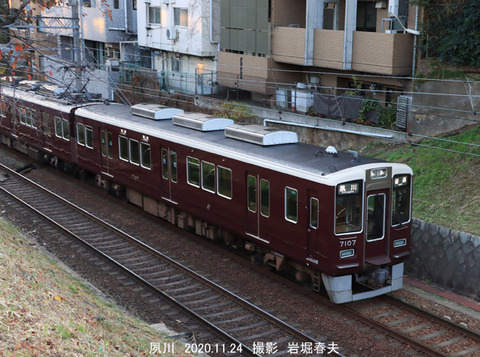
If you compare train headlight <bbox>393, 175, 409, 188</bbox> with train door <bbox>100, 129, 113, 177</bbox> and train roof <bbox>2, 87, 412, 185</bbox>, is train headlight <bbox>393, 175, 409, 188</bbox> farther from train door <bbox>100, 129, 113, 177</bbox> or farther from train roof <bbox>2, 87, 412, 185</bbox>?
train door <bbox>100, 129, 113, 177</bbox>

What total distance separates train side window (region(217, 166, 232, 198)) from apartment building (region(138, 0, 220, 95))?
50.7ft

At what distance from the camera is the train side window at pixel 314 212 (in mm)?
11410

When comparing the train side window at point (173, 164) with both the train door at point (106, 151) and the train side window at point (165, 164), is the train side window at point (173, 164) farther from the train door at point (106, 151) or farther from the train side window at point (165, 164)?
the train door at point (106, 151)

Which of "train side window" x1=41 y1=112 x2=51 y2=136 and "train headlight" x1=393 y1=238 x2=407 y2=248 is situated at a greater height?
"train side window" x1=41 y1=112 x2=51 y2=136

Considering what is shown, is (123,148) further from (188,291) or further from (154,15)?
(154,15)

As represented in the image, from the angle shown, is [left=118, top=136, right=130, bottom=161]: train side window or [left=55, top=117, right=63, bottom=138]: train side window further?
[left=55, top=117, right=63, bottom=138]: train side window

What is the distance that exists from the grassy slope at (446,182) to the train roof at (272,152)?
2.44 meters

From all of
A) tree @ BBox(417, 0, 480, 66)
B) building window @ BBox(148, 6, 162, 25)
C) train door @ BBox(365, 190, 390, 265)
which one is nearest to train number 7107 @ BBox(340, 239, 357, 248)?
train door @ BBox(365, 190, 390, 265)

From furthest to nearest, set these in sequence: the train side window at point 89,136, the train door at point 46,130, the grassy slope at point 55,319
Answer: the train door at point 46,130 → the train side window at point 89,136 → the grassy slope at point 55,319

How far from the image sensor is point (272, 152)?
43.0ft

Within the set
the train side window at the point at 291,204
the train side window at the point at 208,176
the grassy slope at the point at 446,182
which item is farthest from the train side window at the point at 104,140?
the train side window at the point at 291,204

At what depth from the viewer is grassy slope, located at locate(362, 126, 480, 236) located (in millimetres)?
13823

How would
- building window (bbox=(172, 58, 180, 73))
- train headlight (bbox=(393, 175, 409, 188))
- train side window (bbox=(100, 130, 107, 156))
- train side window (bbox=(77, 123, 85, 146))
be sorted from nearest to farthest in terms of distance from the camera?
train headlight (bbox=(393, 175, 409, 188)), train side window (bbox=(100, 130, 107, 156)), train side window (bbox=(77, 123, 85, 146)), building window (bbox=(172, 58, 180, 73))

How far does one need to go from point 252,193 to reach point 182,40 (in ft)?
67.4
